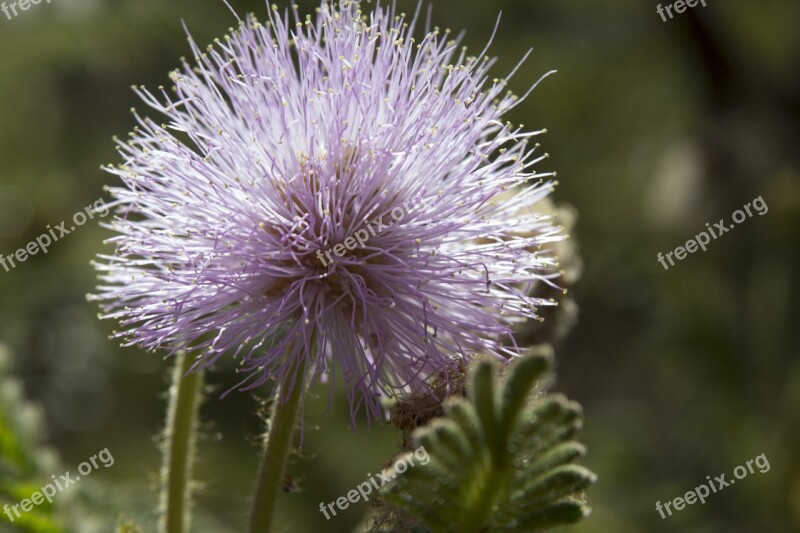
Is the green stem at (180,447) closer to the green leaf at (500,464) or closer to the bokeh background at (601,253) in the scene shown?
the green leaf at (500,464)

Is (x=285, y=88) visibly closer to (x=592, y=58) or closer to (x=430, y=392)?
(x=430, y=392)

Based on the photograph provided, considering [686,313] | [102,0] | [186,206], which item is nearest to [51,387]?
[102,0]

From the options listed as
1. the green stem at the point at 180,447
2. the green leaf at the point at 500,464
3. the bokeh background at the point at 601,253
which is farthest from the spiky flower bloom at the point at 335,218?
the bokeh background at the point at 601,253

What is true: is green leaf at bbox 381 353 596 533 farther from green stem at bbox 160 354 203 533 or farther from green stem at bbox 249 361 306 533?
green stem at bbox 160 354 203 533

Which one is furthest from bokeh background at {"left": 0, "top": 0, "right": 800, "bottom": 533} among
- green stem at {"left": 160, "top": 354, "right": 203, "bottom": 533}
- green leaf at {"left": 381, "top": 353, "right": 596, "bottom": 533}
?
green leaf at {"left": 381, "top": 353, "right": 596, "bottom": 533}

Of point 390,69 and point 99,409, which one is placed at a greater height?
point 99,409

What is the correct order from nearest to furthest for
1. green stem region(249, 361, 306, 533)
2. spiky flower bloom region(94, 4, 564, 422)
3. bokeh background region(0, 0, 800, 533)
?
1. green stem region(249, 361, 306, 533)
2. spiky flower bloom region(94, 4, 564, 422)
3. bokeh background region(0, 0, 800, 533)
